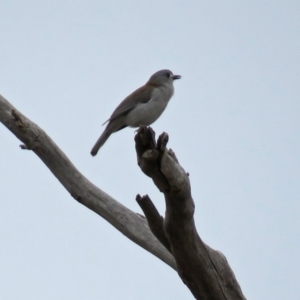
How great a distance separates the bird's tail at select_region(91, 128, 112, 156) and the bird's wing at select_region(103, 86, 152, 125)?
6.9 inches

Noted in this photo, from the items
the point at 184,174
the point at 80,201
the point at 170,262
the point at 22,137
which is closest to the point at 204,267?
the point at 184,174

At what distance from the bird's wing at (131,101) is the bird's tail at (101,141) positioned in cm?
18

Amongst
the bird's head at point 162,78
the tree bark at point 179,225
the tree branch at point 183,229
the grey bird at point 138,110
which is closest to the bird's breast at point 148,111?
the grey bird at point 138,110

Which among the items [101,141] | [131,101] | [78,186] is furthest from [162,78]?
[78,186]

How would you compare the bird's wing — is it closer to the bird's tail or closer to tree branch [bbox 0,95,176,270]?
the bird's tail

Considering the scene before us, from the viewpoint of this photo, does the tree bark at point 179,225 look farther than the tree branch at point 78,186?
No

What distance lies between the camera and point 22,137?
21.9ft

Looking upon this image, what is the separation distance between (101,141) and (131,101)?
0.70 meters

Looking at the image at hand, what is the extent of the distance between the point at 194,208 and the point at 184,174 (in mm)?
311

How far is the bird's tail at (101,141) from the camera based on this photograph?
26.6 ft

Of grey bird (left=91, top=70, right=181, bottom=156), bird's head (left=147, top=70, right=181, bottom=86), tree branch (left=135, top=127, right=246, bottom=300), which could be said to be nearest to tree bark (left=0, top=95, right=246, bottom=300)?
tree branch (left=135, top=127, right=246, bottom=300)

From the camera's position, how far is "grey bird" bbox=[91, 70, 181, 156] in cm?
830

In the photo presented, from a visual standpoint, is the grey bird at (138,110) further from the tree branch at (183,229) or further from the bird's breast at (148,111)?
the tree branch at (183,229)

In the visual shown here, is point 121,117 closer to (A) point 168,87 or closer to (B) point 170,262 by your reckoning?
(A) point 168,87
